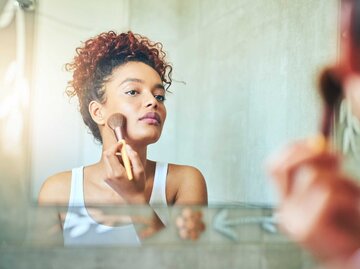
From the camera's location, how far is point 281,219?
1.56 ft

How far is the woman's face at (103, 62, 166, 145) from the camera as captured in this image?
3.43 m

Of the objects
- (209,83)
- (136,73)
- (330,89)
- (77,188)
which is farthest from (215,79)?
(330,89)

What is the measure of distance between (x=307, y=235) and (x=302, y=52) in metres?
3.50

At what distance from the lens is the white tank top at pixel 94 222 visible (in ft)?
11.3

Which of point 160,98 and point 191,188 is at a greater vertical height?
point 160,98

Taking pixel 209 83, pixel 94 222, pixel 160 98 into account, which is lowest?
pixel 94 222

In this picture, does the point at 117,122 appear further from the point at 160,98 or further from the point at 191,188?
the point at 191,188

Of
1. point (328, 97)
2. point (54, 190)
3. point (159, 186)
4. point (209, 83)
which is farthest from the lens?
point (209, 83)

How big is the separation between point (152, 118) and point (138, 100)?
139 mm

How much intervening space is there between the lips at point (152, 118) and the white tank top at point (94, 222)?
0.24m

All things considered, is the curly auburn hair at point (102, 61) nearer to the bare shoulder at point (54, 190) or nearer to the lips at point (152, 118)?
the lips at point (152, 118)

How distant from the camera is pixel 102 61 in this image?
351 centimetres

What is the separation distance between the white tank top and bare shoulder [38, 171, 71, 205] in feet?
0.12

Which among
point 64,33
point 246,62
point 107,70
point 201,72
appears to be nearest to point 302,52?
point 246,62
